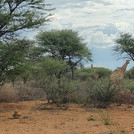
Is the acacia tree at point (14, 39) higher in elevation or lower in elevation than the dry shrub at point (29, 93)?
higher

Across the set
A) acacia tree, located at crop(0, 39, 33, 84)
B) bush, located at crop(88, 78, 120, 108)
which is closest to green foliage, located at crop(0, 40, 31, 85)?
acacia tree, located at crop(0, 39, 33, 84)

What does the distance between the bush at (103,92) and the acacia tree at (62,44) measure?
18.0 meters

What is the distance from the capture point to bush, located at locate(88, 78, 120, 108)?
11059 mm

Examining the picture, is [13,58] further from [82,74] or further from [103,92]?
[82,74]

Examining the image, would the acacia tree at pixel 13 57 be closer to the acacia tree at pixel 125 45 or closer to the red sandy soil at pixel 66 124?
the red sandy soil at pixel 66 124

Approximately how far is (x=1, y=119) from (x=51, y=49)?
21.2m

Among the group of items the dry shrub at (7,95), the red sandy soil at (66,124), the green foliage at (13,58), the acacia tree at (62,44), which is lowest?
the red sandy soil at (66,124)

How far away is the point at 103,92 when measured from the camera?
11.1 m

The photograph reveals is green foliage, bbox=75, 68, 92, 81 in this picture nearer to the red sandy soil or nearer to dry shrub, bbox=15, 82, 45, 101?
dry shrub, bbox=15, 82, 45, 101

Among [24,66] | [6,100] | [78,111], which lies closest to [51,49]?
[6,100]

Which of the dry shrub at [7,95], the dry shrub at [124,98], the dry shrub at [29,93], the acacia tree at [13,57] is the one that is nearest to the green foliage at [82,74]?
the dry shrub at [29,93]

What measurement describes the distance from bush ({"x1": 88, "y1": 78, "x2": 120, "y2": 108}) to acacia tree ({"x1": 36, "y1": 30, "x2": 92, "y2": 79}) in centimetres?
1802

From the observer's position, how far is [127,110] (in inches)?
424

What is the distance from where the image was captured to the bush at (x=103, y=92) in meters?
11.1
